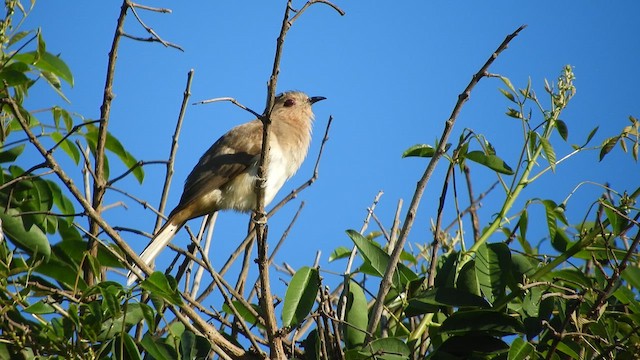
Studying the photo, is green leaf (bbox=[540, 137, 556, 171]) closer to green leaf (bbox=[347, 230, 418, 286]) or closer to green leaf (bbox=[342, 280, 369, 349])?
green leaf (bbox=[347, 230, 418, 286])

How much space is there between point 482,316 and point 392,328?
0.63 m

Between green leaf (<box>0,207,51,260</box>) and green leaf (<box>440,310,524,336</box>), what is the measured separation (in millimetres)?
1589

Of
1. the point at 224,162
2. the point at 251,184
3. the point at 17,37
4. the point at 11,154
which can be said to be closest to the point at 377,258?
the point at 11,154

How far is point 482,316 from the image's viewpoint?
2.46m

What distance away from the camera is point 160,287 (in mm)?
2375

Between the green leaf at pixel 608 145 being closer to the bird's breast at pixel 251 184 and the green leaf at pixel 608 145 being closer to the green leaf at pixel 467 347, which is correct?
the green leaf at pixel 467 347

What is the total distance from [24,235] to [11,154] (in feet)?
1.19

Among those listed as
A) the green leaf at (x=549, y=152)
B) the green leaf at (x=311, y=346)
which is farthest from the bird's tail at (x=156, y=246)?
the green leaf at (x=549, y=152)

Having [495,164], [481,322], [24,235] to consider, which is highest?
[495,164]

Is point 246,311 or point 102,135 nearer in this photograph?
point 246,311

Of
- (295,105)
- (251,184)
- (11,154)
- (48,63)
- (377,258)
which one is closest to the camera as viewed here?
(377,258)

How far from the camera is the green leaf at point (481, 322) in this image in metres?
2.45

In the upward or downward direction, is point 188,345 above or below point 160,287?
below

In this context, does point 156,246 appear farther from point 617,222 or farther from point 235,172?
point 617,222
